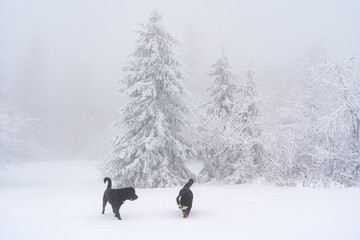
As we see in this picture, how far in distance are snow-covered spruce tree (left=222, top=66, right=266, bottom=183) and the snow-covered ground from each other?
4.63 m

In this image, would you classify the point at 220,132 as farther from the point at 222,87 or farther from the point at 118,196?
the point at 118,196

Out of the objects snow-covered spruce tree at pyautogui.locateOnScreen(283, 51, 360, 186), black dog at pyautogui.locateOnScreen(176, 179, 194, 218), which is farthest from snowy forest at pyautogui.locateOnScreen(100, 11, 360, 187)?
black dog at pyautogui.locateOnScreen(176, 179, 194, 218)

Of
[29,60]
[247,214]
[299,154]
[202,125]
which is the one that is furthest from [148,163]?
[29,60]

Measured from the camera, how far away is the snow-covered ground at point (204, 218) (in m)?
6.82

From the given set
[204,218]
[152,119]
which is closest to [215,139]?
[152,119]

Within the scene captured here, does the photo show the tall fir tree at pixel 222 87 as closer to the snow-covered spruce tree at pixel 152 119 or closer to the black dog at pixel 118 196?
the snow-covered spruce tree at pixel 152 119

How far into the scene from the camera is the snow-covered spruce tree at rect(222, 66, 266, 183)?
16109 millimetres

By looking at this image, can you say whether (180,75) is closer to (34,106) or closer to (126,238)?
(126,238)

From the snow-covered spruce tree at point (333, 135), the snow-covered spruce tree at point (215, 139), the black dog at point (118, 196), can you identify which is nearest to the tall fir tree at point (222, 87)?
the snow-covered spruce tree at point (215, 139)

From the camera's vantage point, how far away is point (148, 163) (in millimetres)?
16016

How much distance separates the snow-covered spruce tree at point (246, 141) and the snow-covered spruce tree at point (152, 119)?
221cm

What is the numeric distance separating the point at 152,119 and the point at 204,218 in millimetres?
9129

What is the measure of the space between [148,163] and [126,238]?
9.40 metres

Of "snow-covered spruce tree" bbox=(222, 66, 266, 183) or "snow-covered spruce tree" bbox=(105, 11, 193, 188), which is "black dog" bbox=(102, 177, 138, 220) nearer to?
"snow-covered spruce tree" bbox=(105, 11, 193, 188)
